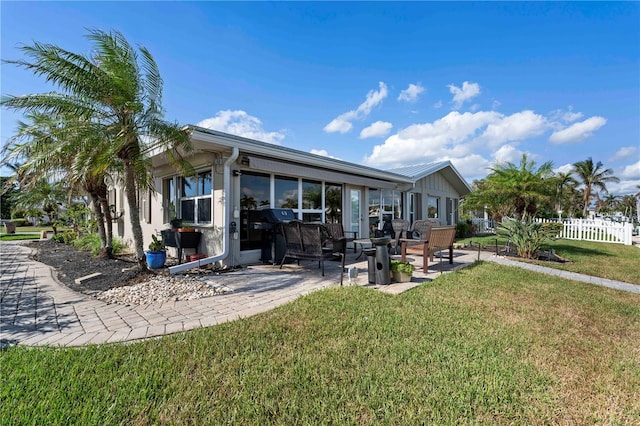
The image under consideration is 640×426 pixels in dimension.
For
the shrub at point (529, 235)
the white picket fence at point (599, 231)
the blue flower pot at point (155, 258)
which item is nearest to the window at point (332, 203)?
the blue flower pot at point (155, 258)

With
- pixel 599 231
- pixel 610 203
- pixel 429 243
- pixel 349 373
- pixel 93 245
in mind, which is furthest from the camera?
pixel 610 203

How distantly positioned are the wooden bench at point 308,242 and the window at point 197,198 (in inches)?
97.5

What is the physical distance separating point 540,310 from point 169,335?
4918 millimetres

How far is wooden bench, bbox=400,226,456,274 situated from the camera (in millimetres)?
6004

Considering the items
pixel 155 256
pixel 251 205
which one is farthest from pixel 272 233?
pixel 155 256

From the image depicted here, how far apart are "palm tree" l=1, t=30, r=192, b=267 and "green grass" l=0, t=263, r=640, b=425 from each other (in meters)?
3.88

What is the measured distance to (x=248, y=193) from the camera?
304 inches

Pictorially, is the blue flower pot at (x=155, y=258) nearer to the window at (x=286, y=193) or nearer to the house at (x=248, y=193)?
the house at (x=248, y=193)

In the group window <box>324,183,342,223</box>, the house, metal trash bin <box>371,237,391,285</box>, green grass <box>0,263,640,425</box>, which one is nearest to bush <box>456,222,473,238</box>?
the house

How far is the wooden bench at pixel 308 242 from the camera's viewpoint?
5926 mm

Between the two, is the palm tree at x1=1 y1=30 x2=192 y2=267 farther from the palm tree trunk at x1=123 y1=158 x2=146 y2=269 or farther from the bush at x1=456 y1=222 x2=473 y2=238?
the bush at x1=456 y1=222 x2=473 y2=238

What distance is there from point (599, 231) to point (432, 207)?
837cm

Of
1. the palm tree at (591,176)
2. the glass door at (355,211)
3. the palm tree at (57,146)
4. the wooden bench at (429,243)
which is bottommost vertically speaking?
the wooden bench at (429,243)

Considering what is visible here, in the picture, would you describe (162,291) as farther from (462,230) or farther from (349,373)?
(462,230)
